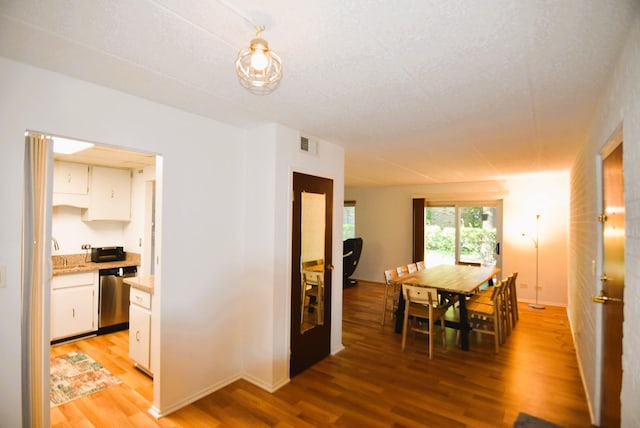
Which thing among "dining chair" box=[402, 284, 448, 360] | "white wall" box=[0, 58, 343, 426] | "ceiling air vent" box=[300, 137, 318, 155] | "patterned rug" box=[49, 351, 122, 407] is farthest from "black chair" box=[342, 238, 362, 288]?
"patterned rug" box=[49, 351, 122, 407]

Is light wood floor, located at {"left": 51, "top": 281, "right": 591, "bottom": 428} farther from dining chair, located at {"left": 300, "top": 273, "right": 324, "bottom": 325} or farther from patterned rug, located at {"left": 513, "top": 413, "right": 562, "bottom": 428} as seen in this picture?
dining chair, located at {"left": 300, "top": 273, "right": 324, "bottom": 325}

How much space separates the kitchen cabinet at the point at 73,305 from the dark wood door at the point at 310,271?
9.18 ft

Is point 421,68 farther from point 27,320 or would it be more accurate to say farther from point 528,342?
point 528,342

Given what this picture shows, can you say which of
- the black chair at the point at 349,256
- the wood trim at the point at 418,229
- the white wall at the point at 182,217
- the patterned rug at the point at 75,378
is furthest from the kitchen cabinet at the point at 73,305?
the wood trim at the point at 418,229

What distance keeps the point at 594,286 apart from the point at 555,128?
1417mm

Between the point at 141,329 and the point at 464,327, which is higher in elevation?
the point at 141,329

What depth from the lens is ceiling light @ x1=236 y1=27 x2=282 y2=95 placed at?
125 cm

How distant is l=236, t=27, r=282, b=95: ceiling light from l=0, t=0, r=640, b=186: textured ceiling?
0.53 feet

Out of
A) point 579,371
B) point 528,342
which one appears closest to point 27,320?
point 579,371

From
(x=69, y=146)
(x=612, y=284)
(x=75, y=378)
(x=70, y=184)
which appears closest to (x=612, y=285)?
(x=612, y=284)

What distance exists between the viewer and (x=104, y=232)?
4609 mm

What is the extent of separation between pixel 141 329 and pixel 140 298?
300 millimetres

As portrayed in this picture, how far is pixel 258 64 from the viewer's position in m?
1.28

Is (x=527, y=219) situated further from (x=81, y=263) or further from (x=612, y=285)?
(x=81, y=263)
